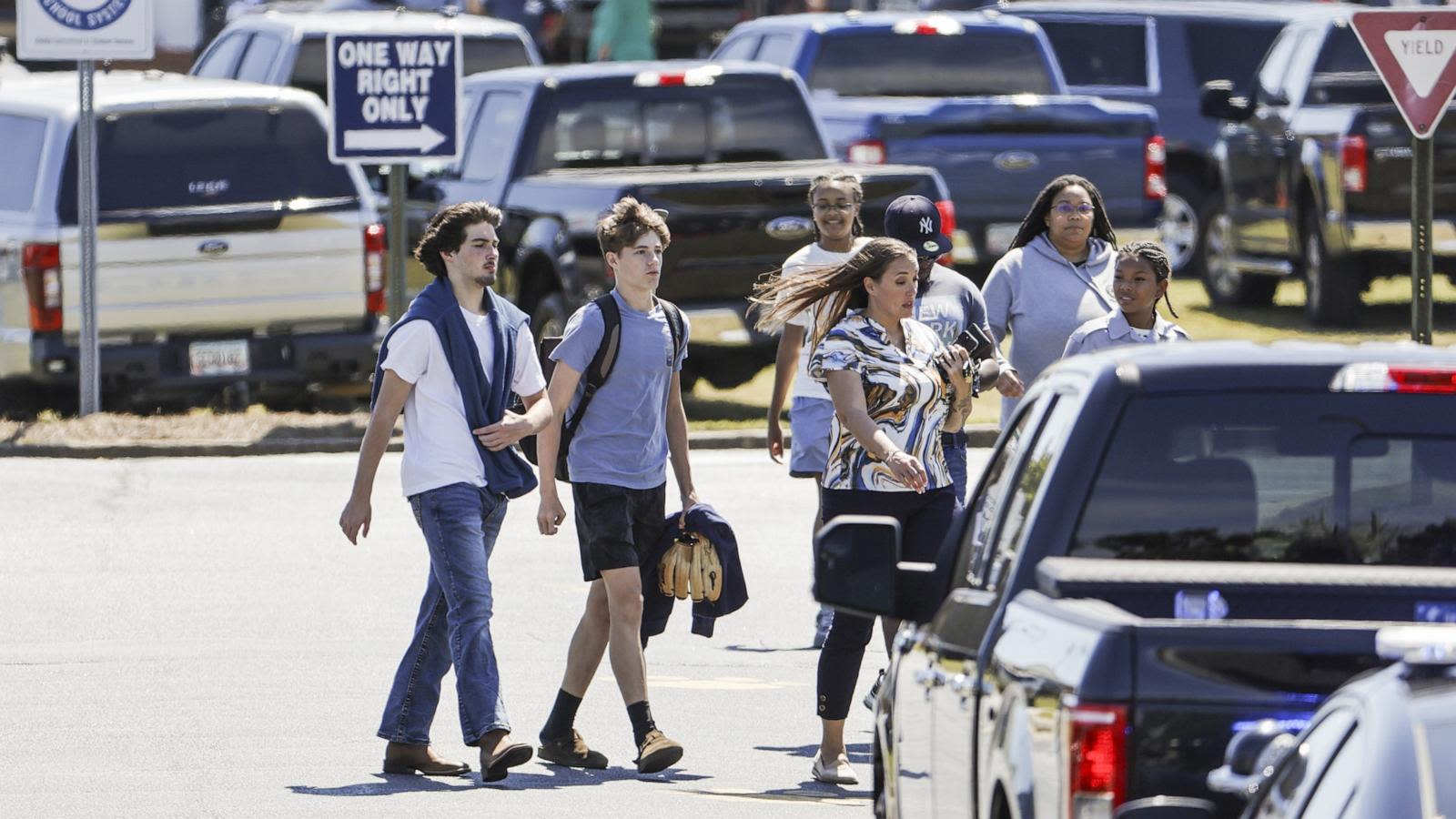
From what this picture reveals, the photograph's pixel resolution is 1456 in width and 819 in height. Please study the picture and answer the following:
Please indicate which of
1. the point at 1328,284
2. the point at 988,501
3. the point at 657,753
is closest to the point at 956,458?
the point at 657,753

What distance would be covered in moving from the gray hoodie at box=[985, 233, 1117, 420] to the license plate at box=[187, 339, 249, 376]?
7.83m

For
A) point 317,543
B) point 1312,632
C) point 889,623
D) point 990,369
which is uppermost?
point 1312,632

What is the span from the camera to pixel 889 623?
9414 mm

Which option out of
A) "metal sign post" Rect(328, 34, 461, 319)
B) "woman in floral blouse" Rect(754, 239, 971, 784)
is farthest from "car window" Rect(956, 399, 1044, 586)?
"metal sign post" Rect(328, 34, 461, 319)

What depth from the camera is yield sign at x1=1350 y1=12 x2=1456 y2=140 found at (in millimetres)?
13836

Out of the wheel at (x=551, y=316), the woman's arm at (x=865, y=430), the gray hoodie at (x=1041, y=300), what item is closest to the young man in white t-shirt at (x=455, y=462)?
the woman's arm at (x=865, y=430)

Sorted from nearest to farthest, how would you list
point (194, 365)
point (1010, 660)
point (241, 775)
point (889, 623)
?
point (1010, 660) < point (241, 775) < point (889, 623) < point (194, 365)

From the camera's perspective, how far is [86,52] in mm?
16984

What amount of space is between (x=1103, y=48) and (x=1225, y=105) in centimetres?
286

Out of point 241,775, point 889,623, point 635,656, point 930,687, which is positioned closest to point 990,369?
point 889,623

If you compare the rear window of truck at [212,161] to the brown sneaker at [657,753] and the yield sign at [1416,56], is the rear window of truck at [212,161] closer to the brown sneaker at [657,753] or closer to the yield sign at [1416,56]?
the yield sign at [1416,56]

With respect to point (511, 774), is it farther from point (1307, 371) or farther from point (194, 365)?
point (194, 365)

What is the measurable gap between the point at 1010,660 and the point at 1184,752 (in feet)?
1.76

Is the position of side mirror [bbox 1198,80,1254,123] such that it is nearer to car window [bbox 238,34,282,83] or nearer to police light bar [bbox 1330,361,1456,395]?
car window [bbox 238,34,282,83]
